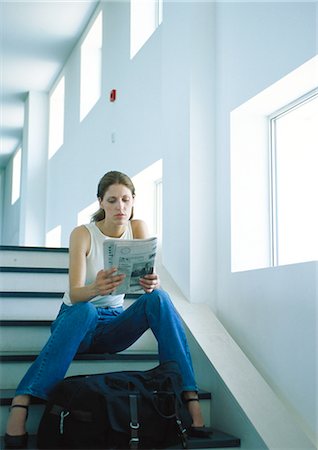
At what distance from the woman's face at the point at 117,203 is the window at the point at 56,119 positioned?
252 inches

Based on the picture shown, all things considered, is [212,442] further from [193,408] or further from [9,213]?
[9,213]

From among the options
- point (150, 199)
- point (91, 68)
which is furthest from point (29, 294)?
point (91, 68)

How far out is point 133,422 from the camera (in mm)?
2188

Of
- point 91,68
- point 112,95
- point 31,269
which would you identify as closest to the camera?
point 31,269

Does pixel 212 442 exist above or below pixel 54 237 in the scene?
below

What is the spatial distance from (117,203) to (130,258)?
0.41 metres

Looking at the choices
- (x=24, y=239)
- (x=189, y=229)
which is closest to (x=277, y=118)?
(x=189, y=229)

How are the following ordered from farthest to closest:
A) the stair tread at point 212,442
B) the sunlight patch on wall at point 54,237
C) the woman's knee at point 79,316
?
the sunlight patch on wall at point 54,237
the woman's knee at point 79,316
the stair tread at point 212,442

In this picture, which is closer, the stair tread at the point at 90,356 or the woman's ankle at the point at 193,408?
the woman's ankle at the point at 193,408

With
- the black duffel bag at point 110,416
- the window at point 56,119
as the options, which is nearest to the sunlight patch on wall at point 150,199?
the black duffel bag at point 110,416

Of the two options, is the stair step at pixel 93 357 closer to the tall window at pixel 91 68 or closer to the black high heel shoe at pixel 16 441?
the black high heel shoe at pixel 16 441

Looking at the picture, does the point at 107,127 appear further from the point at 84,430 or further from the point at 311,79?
the point at 84,430

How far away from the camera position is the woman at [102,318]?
7.57 ft

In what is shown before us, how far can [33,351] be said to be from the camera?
300cm
